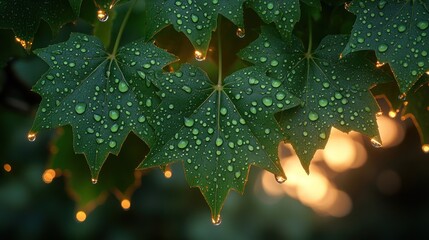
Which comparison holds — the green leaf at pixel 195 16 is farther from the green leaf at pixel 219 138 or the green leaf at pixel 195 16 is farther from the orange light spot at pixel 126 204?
the orange light spot at pixel 126 204

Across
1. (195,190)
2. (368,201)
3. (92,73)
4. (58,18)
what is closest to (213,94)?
(92,73)

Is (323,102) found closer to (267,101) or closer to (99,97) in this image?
(267,101)

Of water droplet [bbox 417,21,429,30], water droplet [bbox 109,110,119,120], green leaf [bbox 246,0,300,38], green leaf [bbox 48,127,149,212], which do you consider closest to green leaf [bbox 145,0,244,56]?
green leaf [bbox 246,0,300,38]

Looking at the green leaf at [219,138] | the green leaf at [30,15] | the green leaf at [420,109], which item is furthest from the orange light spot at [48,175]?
the green leaf at [420,109]

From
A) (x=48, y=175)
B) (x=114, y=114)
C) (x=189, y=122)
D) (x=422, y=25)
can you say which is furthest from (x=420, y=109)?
(x=48, y=175)

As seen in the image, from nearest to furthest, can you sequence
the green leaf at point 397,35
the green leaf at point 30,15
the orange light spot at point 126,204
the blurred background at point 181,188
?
the green leaf at point 397,35
the green leaf at point 30,15
the orange light spot at point 126,204
the blurred background at point 181,188

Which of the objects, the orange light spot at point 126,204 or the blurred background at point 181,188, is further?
the blurred background at point 181,188

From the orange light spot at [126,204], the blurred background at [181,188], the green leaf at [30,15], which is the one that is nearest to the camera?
the green leaf at [30,15]
